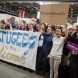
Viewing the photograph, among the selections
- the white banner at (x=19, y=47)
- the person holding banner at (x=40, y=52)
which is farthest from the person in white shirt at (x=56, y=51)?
the white banner at (x=19, y=47)

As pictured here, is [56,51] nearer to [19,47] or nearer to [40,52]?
[40,52]

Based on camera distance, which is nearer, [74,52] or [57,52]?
[74,52]

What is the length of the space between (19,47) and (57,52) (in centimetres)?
196

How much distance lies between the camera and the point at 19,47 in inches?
276

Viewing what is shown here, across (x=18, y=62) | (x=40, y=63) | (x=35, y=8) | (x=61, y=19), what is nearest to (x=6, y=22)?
(x=18, y=62)

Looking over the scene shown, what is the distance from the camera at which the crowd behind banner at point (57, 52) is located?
5125 millimetres

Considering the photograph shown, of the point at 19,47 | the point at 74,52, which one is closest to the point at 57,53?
the point at 74,52

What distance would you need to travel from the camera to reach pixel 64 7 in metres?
5.30

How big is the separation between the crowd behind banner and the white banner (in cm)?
23

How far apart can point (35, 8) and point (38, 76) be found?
1446cm

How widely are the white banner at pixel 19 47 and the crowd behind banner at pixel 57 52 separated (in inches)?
9.2

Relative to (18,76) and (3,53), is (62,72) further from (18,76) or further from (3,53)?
(3,53)

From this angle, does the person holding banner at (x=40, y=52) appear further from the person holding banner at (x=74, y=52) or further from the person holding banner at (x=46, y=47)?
the person holding banner at (x=74, y=52)

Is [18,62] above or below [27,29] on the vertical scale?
below
